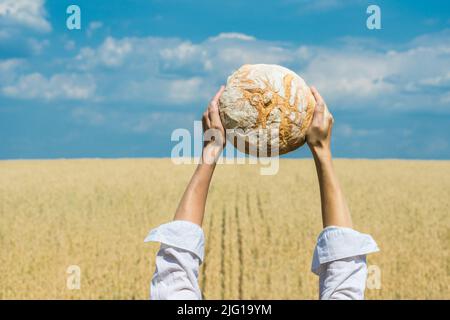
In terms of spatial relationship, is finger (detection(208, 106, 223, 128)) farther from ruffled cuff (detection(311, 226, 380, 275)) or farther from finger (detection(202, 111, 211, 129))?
ruffled cuff (detection(311, 226, 380, 275))

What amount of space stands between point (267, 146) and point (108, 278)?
24.0 ft

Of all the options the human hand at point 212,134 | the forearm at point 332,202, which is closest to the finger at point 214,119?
the human hand at point 212,134

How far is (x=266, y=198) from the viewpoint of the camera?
66.1ft

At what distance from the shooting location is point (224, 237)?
531 inches

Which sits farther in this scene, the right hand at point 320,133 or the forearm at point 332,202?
the right hand at point 320,133

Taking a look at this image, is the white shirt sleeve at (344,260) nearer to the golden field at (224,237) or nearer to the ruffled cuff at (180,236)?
the ruffled cuff at (180,236)

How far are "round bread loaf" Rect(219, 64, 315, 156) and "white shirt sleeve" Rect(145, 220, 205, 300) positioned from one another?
53.9 inches

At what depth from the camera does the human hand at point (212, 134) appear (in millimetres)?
2332

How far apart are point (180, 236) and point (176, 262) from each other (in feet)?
0.36

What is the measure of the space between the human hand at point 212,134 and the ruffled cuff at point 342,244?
0.59m

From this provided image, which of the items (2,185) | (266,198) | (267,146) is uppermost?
(2,185)
